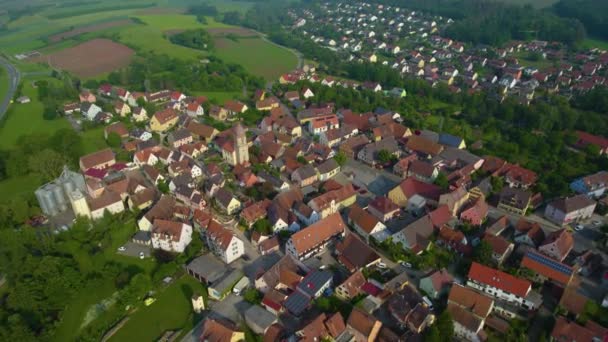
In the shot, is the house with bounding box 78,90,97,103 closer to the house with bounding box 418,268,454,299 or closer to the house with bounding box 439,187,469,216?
the house with bounding box 439,187,469,216

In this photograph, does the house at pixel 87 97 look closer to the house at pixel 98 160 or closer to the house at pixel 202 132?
the house at pixel 202 132

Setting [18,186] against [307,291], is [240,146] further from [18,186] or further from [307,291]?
[18,186]

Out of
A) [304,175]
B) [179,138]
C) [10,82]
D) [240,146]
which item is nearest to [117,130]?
[179,138]

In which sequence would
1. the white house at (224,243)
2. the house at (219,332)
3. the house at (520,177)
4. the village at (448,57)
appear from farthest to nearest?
the village at (448,57) → the house at (520,177) → the white house at (224,243) → the house at (219,332)

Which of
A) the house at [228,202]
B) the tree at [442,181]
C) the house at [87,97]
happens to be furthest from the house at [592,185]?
the house at [87,97]

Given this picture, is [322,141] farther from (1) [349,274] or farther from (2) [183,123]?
(1) [349,274]

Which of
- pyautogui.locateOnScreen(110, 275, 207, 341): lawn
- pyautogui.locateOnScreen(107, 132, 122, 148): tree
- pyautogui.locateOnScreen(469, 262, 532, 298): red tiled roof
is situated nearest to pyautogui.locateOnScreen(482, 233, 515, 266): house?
pyautogui.locateOnScreen(469, 262, 532, 298): red tiled roof

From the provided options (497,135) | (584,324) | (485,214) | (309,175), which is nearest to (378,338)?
(584,324)
